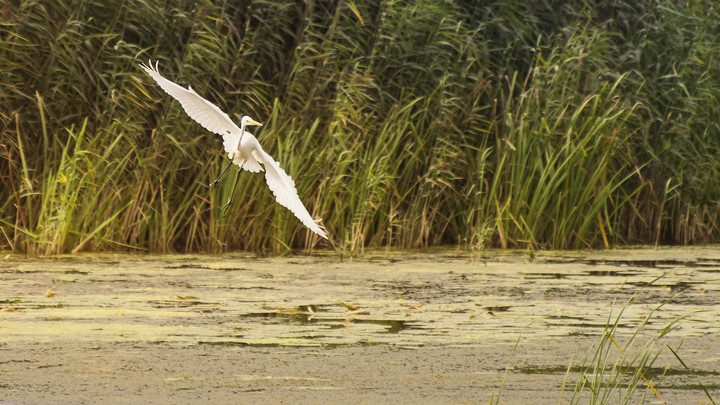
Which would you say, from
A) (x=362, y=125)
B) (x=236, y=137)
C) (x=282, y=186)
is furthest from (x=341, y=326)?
(x=362, y=125)

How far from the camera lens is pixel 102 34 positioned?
22.6 ft

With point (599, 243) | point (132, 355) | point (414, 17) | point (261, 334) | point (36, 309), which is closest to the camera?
point (132, 355)

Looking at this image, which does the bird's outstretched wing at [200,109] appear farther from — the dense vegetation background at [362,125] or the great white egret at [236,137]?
the dense vegetation background at [362,125]

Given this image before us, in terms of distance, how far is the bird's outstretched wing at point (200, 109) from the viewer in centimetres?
485

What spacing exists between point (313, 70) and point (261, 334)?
10.7 feet

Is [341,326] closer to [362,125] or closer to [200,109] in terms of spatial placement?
[200,109]

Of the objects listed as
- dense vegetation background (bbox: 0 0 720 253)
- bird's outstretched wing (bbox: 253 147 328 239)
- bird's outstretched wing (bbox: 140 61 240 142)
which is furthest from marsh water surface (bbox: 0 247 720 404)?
bird's outstretched wing (bbox: 140 61 240 142)

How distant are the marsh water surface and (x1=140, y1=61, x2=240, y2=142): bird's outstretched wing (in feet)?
2.78

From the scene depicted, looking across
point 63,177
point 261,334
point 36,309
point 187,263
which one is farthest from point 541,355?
point 63,177

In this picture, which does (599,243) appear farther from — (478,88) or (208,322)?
(208,322)

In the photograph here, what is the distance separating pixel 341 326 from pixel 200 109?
1159 millimetres

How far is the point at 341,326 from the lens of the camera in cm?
473

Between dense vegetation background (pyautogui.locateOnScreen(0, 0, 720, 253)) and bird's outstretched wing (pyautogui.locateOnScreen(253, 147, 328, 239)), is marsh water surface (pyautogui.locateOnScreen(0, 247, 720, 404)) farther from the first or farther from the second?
bird's outstretched wing (pyautogui.locateOnScreen(253, 147, 328, 239))

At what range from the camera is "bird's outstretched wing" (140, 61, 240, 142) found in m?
4.85
